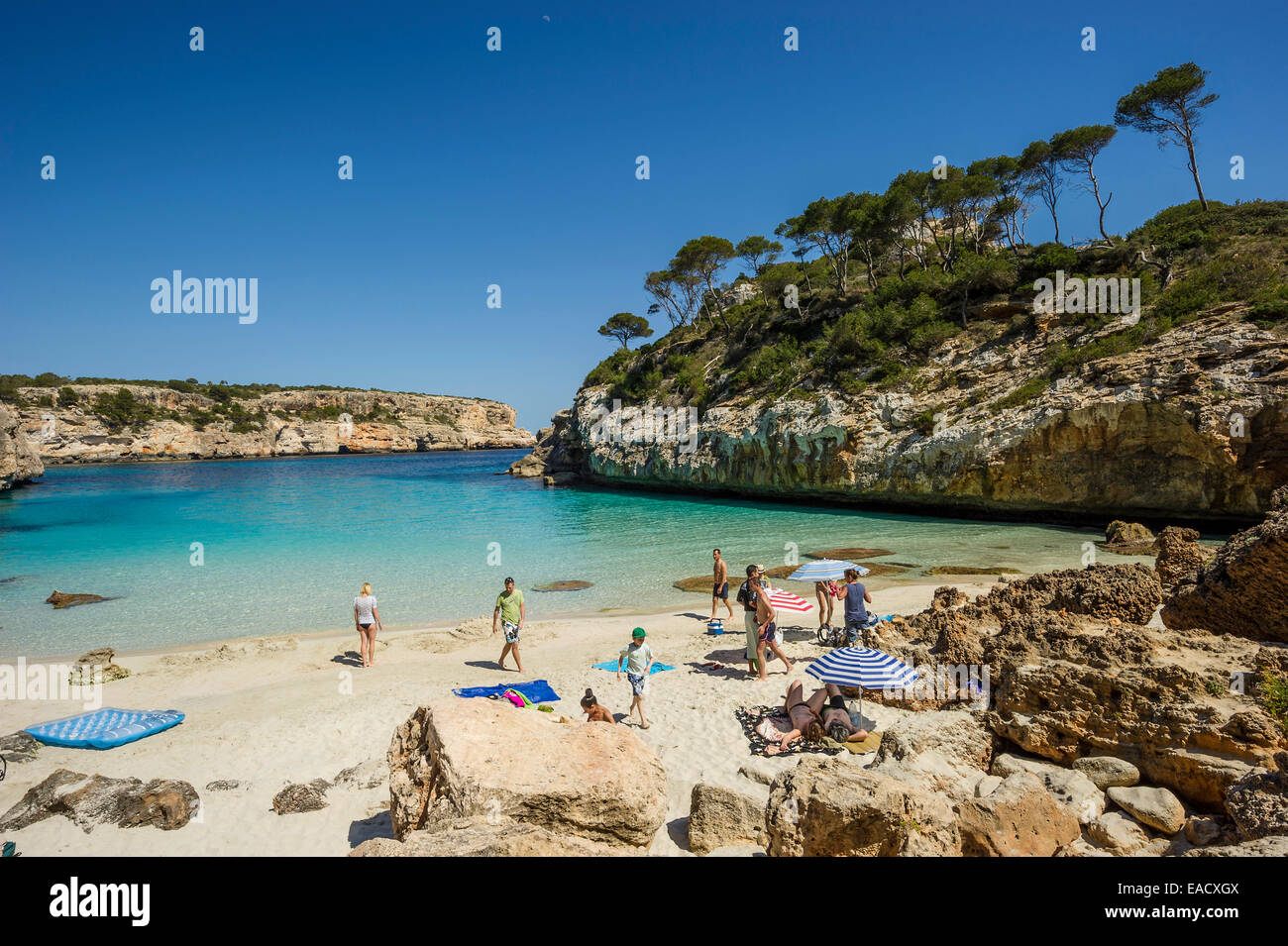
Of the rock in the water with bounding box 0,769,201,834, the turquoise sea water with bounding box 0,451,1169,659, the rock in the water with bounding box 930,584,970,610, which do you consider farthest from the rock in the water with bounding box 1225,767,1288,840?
the turquoise sea water with bounding box 0,451,1169,659

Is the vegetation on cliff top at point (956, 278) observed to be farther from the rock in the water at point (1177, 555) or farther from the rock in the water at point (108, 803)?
the rock in the water at point (108, 803)

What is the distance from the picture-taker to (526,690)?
9.02 meters

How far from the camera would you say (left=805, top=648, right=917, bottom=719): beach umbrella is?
21.7 ft

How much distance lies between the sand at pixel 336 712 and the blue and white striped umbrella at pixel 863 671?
0.67 meters

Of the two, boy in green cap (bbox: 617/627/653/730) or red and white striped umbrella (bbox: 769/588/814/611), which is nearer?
boy in green cap (bbox: 617/627/653/730)

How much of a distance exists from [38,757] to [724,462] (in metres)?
33.0

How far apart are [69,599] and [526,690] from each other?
49.3 feet

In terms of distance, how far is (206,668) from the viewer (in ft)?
35.8

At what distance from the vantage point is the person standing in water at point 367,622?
34.6 ft

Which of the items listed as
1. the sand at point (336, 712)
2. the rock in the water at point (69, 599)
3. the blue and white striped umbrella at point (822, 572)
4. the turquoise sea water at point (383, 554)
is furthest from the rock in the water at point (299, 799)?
the rock in the water at point (69, 599)

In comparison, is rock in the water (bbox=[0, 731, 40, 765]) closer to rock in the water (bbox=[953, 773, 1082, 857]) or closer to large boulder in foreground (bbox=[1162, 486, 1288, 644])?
rock in the water (bbox=[953, 773, 1082, 857])

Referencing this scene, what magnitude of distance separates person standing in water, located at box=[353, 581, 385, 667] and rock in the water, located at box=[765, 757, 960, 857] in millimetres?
8661
